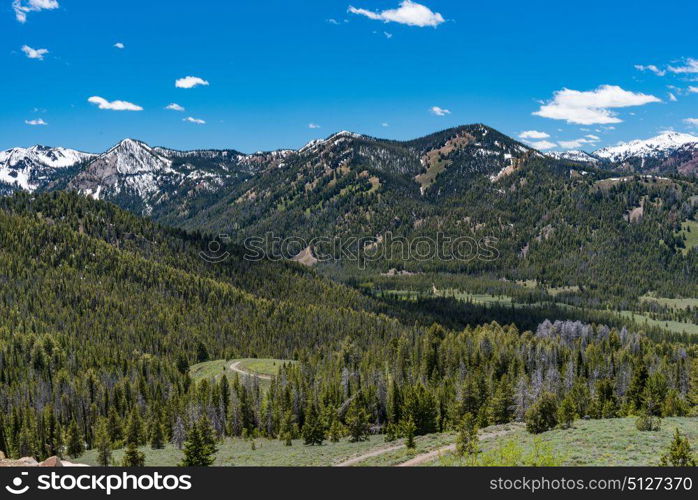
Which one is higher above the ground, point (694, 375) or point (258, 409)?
point (694, 375)

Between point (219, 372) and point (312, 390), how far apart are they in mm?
58552

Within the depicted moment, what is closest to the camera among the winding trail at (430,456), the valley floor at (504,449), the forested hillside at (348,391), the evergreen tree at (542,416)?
the valley floor at (504,449)

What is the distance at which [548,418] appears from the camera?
7906cm

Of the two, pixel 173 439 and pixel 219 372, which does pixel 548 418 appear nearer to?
pixel 173 439

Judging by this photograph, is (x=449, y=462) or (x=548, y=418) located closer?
(x=449, y=462)

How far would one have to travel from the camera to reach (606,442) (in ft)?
204

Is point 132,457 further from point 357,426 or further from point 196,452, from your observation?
point 357,426

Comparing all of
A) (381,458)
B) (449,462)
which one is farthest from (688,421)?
(381,458)

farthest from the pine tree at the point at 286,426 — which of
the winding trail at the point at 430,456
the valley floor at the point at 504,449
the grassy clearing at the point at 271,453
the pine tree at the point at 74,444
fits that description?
the pine tree at the point at 74,444

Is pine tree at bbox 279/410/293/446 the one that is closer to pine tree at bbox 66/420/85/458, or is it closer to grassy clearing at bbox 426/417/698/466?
pine tree at bbox 66/420/85/458

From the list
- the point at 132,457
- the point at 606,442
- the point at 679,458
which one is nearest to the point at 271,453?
the point at 132,457

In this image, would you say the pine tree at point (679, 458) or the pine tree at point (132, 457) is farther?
the pine tree at point (132, 457)

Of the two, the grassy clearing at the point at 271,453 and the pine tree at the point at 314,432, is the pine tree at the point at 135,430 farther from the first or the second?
the pine tree at the point at 314,432

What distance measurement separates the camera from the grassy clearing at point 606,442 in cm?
5478
